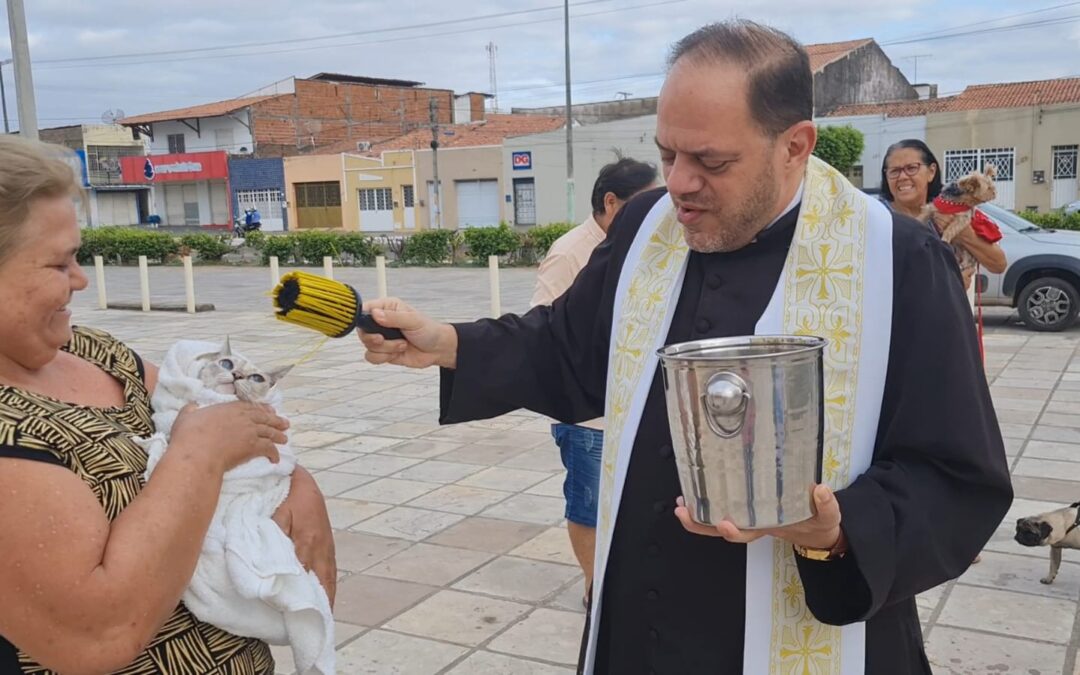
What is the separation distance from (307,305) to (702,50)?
91cm

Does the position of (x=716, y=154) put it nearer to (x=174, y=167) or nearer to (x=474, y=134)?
(x=474, y=134)

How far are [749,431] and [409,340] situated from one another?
3.49 ft


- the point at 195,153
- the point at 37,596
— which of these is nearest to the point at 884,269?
the point at 37,596

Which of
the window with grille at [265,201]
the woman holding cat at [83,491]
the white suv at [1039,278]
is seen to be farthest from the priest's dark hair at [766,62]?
the window with grille at [265,201]

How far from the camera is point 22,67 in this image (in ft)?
29.9

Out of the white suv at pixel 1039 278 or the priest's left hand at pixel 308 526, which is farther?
the white suv at pixel 1039 278

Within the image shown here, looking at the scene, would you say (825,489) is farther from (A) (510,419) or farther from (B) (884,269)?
(A) (510,419)

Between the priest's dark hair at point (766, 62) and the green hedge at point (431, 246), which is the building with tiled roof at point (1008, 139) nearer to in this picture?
the green hedge at point (431, 246)

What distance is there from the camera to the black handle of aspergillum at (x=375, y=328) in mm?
2189

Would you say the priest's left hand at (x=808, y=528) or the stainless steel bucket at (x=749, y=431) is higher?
the stainless steel bucket at (x=749, y=431)

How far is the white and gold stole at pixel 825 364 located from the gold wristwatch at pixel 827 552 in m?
0.14

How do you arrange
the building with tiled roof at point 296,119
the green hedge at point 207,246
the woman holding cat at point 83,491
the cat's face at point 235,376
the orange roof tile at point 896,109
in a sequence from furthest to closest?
the building with tiled roof at point 296,119 < the orange roof tile at point 896,109 < the green hedge at point 207,246 < the cat's face at point 235,376 < the woman holding cat at point 83,491

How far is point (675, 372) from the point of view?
1408 millimetres

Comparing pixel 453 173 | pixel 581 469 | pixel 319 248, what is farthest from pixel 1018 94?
pixel 581 469
